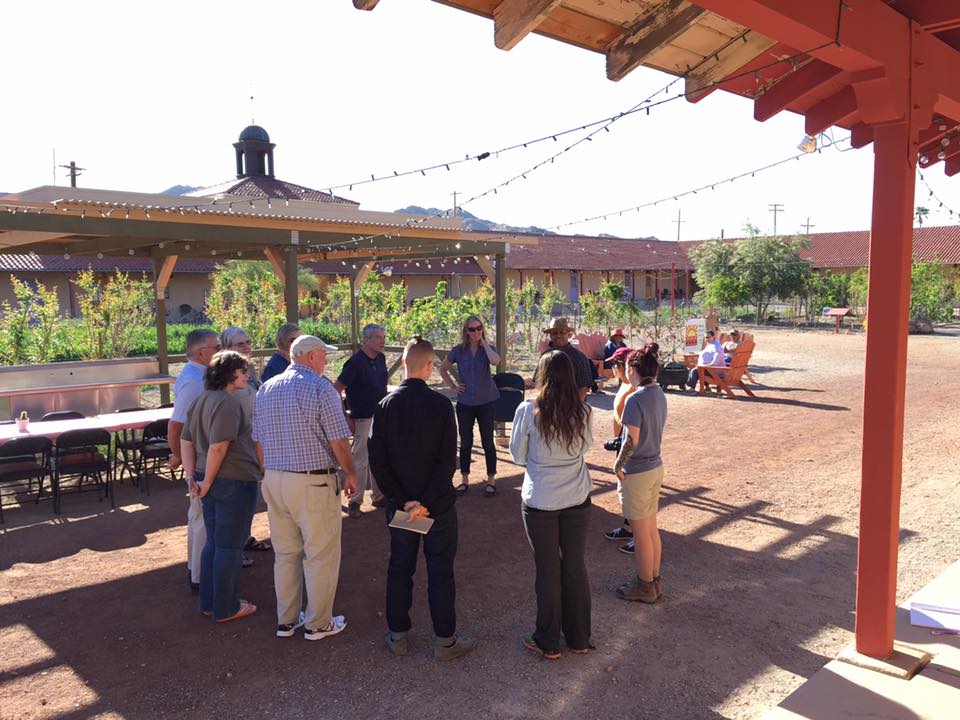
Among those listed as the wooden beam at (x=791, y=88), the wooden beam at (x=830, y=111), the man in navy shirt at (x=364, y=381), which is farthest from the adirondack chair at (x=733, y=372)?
the wooden beam at (x=791, y=88)

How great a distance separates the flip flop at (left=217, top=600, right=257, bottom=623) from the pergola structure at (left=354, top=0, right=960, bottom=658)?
129 inches

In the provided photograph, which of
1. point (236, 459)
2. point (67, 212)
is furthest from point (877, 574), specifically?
point (67, 212)

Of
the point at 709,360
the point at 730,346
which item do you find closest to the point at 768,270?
the point at 730,346

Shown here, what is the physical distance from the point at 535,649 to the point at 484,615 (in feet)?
1.77

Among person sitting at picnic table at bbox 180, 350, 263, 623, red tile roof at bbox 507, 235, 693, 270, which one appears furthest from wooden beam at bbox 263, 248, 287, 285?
red tile roof at bbox 507, 235, 693, 270

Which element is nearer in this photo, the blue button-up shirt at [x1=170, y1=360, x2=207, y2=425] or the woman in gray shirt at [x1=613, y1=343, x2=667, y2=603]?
the woman in gray shirt at [x1=613, y1=343, x2=667, y2=603]

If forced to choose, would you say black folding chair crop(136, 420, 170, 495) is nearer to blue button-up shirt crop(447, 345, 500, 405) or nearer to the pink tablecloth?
the pink tablecloth

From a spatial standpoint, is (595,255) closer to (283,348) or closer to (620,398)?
(283,348)

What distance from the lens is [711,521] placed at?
5.88 metres

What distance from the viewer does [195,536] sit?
444cm

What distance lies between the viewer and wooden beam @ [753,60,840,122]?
153 inches

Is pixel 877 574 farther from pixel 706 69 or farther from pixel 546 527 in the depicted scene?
pixel 706 69

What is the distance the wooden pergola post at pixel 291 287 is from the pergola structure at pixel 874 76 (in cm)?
559

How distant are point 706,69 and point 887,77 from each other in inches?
33.5
